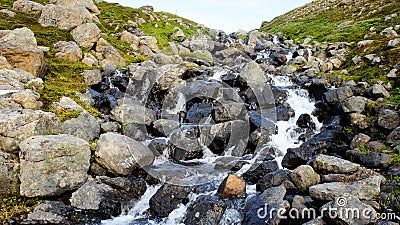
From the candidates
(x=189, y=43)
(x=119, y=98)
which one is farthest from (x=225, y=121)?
(x=189, y=43)

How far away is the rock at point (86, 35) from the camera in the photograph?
26953mm

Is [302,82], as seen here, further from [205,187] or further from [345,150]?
[205,187]

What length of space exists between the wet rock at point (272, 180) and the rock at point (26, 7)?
30201 mm

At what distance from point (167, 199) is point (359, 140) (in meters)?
8.87

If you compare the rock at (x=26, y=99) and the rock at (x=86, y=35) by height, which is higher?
the rock at (x=86, y=35)

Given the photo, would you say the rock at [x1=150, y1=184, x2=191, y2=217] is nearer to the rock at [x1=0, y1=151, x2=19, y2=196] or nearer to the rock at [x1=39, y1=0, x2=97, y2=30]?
the rock at [x1=0, y1=151, x2=19, y2=196]

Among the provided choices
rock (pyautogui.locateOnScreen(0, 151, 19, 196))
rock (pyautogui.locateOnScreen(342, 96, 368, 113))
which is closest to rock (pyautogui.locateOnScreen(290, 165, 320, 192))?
rock (pyautogui.locateOnScreen(342, 96, 368, 113))

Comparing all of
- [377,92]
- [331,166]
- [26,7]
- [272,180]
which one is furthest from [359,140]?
[26,7]

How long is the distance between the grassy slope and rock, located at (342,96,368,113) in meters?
1.19

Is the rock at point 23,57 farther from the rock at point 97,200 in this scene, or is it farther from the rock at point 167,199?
the rock at point 167,199

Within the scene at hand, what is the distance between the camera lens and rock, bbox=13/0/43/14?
30.7m

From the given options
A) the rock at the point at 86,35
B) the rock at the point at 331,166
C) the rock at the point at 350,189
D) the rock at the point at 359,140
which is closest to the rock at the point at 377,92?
the rock at the point at 359,140

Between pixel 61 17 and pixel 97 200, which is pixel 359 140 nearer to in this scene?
pixel 97 200

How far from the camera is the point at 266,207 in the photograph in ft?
30.8
